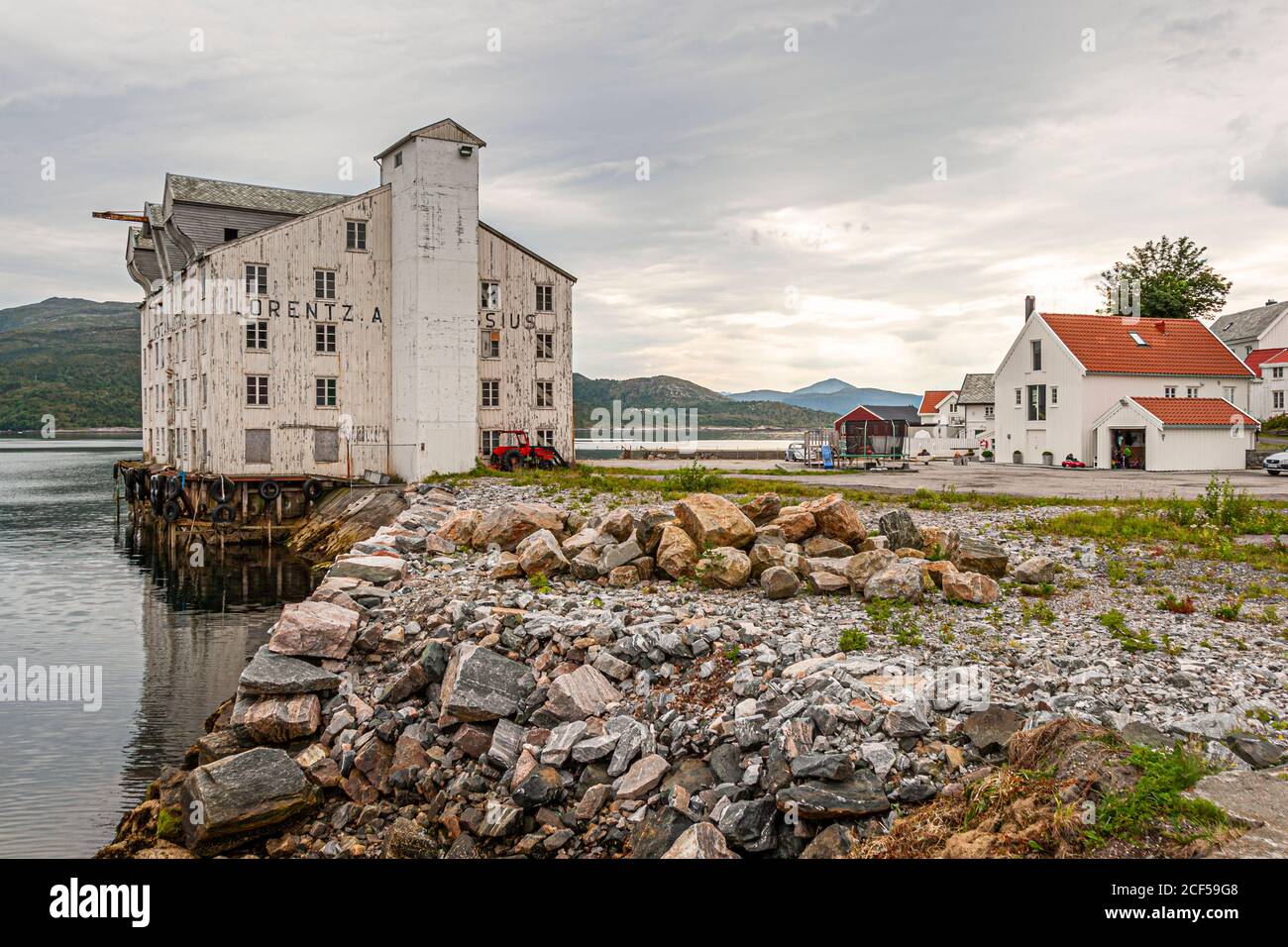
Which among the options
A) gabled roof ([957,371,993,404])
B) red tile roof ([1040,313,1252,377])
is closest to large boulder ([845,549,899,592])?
red tile roof ([1040,313,1252,377])

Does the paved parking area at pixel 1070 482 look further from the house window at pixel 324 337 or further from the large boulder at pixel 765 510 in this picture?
the house window at pixel 324 337

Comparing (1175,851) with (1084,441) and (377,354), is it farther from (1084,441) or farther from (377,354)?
(1084,441)

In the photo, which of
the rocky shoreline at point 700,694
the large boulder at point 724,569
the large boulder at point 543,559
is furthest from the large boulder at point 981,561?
the large boulder at point 543,559

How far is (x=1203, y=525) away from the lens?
17391mm

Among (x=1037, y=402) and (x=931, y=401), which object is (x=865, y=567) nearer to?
(x=1037, y=402)

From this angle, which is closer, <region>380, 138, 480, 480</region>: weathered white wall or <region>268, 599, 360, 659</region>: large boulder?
<region>268, 599, 360, 659</region>: large boulder

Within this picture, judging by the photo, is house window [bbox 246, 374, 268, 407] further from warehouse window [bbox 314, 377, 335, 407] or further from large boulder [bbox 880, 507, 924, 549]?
large boulder [bbox 880, 507, 924, 549]

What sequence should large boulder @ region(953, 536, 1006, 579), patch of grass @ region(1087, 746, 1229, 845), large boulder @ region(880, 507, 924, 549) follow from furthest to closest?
large boulder @ region(880, 507, 924, 549) < large boulder @ region(953, 536, 1006, 579) < patch of grass @ region(1087, 746, 1229, 845)

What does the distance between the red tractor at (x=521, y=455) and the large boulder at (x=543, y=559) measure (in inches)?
922

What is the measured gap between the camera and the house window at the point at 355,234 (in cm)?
3862

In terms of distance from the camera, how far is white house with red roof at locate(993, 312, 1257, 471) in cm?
4347

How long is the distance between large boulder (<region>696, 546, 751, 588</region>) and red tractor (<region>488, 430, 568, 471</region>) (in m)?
25.4

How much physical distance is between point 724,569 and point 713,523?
1.40 metres
